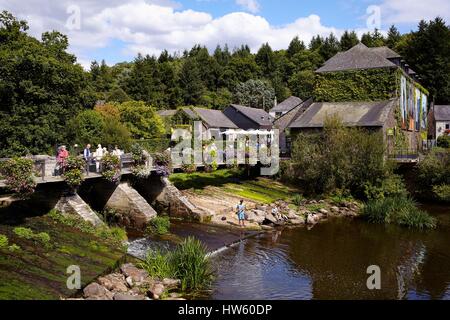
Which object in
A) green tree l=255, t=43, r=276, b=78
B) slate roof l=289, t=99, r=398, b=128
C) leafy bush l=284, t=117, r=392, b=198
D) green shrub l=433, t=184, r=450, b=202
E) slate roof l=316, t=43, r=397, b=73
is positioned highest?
green tree l=255, t=43, r=276, b=78

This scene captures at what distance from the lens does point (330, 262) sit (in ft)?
72.8

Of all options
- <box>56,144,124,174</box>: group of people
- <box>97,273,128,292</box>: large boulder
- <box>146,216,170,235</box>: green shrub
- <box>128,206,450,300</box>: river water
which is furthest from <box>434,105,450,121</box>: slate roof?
<box>97,273,128,292</box>: large boulder

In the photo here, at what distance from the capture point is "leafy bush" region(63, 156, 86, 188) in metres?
22.4

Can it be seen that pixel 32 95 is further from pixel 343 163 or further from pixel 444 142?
pixel 444 142

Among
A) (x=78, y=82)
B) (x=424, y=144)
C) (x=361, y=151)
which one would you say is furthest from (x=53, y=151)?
(x=424, y=144)

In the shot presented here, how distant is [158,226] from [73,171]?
19.3 ft

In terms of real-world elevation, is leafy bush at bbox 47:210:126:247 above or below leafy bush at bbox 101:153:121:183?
below

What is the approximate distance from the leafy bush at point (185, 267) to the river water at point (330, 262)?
73 cm

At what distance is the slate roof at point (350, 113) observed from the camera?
155 feet

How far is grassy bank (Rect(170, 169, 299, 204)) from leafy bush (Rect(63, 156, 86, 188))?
12118 millimetres

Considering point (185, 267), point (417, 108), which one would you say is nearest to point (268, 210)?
point (185, 267)

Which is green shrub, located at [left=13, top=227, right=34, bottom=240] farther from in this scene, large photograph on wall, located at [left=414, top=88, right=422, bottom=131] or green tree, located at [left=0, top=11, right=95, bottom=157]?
large photograph on wall, located at [left=414, top=88, right=422, bottom=131]

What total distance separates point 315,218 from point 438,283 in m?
13.2
